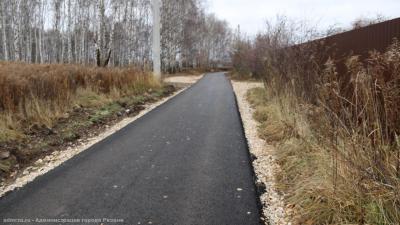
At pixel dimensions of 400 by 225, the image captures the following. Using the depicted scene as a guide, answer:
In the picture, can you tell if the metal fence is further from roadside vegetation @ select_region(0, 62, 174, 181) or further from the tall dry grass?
the tall dry grass

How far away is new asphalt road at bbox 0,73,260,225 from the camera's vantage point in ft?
11.2

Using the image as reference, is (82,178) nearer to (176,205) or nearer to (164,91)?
(176,205)

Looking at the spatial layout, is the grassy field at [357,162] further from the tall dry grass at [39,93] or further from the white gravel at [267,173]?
the tall dry grass at [39,93]

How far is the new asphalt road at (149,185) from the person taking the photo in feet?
11.2

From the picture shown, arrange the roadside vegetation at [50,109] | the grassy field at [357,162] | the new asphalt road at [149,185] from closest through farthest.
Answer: the grassy field at [357,162] → the new asphalt road at [149,185] → the roadside vegetation at [50,109]

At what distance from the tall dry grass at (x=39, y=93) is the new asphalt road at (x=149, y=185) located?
1550 millimetres

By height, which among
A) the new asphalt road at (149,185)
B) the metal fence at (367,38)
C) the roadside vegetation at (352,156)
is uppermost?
the metal fence at (367,38)

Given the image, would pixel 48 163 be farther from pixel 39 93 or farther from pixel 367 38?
pixel 367 38

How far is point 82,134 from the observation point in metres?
A: 6.87

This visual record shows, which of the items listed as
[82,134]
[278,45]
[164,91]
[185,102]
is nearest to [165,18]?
[164,91]

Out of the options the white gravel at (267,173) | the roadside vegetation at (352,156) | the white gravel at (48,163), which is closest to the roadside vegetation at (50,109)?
the white gravel at (48,163)

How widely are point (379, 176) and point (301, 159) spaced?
168 centimetres

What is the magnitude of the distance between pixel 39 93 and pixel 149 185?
14.8 feet

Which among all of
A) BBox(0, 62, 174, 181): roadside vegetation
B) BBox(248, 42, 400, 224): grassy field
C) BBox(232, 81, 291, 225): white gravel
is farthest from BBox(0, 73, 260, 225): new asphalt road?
BBox(0, 62, 174, 181): roadside vegetation
